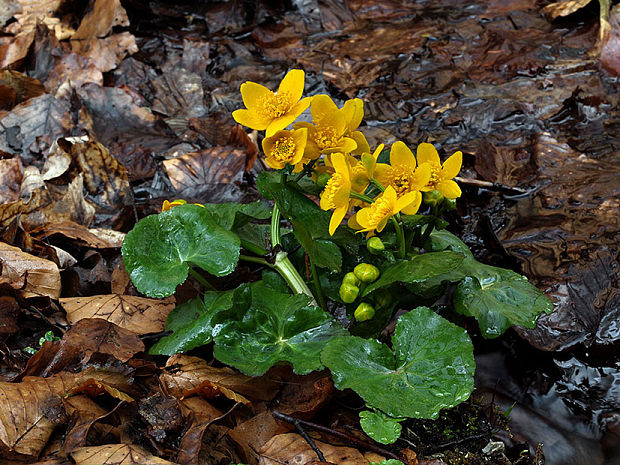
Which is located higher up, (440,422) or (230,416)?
(230,416)

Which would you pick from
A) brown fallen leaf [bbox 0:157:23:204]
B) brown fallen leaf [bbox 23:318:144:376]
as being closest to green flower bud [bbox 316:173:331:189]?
brown fallen leaf [bbox 23:318:144:376]

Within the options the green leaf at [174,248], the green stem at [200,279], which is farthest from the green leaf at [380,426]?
the green stem at [200,279]

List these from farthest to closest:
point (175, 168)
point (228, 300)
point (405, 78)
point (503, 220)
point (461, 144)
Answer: point (405, 78)
point (461, 144)
point (175, 168)
point (503, 220)
point (228, 300)

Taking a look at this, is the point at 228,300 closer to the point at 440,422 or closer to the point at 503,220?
the point at 440,422

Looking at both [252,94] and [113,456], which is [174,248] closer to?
[252,94]

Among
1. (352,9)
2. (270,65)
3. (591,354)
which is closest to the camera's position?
(591,354)

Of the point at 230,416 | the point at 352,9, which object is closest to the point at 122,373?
the point at 230,416
